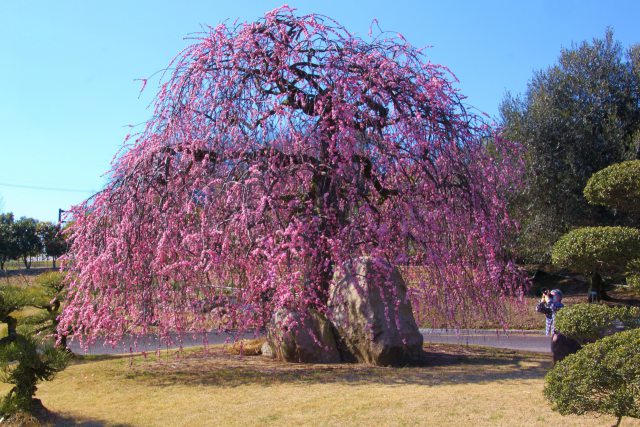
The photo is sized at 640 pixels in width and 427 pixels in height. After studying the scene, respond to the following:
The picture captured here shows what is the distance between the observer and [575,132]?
57.3 ft

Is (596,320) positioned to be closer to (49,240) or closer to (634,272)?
(634,272)

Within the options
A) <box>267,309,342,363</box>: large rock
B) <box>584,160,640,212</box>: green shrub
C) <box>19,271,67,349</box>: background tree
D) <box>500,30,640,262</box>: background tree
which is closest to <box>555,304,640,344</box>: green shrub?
<box>584,160,640,212</box>: green shrub

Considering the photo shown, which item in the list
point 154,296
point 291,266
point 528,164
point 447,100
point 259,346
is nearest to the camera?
point 291,266

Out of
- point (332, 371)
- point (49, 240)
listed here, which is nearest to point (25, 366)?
point (332, 371)

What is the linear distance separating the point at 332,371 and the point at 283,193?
2894mm

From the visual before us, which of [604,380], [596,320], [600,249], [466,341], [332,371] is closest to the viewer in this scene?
[604,380]

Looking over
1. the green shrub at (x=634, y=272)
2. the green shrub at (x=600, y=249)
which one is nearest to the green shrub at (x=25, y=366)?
the green shrub at (x=600, y=249)

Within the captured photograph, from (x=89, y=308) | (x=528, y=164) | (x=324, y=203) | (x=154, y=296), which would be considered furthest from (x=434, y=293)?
(x=528, y=164)

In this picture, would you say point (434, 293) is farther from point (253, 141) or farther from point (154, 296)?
point (154, 296)

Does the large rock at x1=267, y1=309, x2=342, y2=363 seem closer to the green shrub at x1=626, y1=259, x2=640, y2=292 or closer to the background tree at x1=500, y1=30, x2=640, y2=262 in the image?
the green shrub at x1=626, y1=259, x2=640, y2=292

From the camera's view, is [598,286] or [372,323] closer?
[372,323]

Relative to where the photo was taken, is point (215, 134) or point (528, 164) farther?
point (528, 164)

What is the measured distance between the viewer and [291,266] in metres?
7.93

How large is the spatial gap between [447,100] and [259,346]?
227 inches
